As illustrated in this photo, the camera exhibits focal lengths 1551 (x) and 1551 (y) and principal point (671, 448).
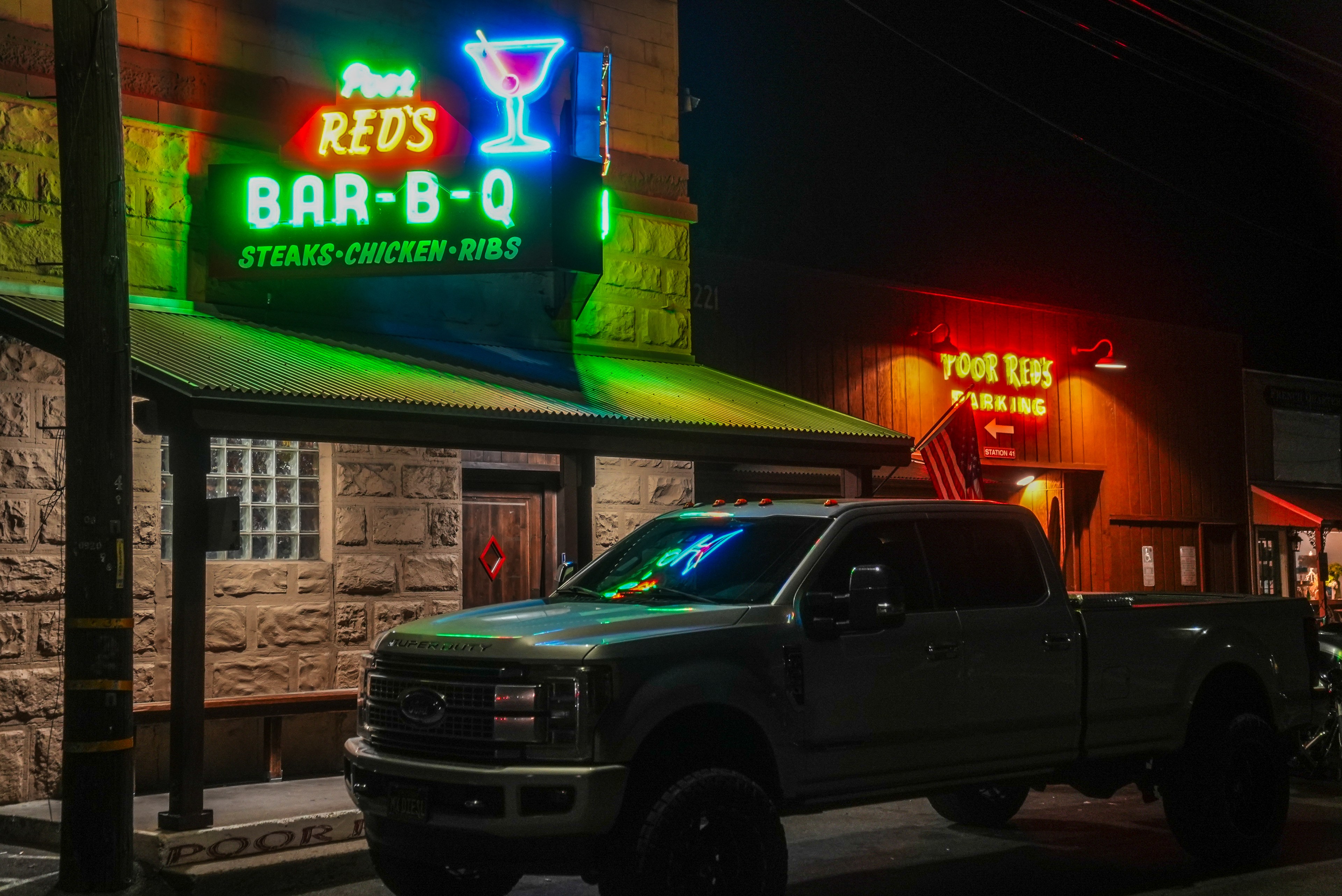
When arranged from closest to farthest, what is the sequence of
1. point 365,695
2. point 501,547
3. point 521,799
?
1. point 521,799
2. point 365,695
3. point 501,547

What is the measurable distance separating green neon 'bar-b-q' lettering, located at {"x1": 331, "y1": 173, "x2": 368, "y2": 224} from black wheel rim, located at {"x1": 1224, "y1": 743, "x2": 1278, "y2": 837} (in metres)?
7.58

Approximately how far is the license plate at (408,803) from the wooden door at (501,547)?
701cm

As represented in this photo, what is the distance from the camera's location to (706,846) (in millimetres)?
6742

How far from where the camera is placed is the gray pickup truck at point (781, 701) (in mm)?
6609

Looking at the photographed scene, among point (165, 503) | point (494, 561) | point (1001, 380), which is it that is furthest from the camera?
point (1001, 380)

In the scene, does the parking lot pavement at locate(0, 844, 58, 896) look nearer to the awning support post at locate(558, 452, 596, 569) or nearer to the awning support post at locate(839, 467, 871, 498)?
the awning support post at locate(558, 452, 596, 569)

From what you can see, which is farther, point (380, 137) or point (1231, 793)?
point (380, 137)

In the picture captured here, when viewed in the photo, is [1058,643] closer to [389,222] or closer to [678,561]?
[678,561]

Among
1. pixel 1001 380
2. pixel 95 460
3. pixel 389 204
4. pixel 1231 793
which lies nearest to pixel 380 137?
A: pixel 389 204

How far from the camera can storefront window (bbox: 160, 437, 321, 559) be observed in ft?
40.9

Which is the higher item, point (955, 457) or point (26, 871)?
point (955, 457)

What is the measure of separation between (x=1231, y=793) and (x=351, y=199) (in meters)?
7.79

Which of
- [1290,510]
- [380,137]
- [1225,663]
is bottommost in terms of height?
[1225,663]

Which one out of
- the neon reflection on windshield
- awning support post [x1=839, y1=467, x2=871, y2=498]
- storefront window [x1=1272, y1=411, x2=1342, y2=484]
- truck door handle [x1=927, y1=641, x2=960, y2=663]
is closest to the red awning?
storefront window [x1=1272, y1=411, x2=1342, y2=484]
